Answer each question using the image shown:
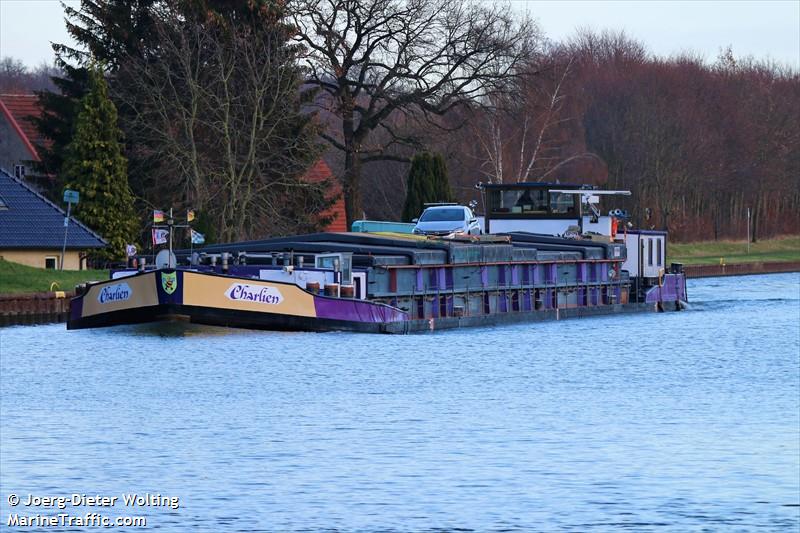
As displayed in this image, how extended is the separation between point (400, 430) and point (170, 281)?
650 inches

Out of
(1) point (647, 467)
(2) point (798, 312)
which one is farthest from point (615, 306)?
(1) point (647, 467)

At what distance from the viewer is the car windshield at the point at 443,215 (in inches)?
2441

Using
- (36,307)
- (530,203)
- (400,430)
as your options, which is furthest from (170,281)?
(530,203)

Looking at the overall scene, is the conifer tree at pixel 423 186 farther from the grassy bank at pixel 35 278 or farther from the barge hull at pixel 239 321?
the barge hull at pixel 239 321

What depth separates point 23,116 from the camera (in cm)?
9812

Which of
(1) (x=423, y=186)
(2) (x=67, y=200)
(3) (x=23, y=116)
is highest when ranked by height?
(3) (x=23, y=116)

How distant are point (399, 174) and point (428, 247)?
180ft

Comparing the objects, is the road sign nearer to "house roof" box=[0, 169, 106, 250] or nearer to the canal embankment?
"house roof" box=[0, 169, 106, 250]

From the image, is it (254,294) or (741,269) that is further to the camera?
(741,269)

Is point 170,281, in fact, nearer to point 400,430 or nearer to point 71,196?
point 400,430

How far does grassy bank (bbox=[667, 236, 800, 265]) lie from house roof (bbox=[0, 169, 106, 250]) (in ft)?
152

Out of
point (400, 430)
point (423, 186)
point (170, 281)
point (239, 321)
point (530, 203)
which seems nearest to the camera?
point (400, 430)

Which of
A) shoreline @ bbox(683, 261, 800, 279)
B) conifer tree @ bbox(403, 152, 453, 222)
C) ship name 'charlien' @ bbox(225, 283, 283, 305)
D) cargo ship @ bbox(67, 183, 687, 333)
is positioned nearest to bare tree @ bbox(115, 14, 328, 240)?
conifer tree @ bbox(403, 152, 453, 222)

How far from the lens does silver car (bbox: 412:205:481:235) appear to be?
2415 inches
